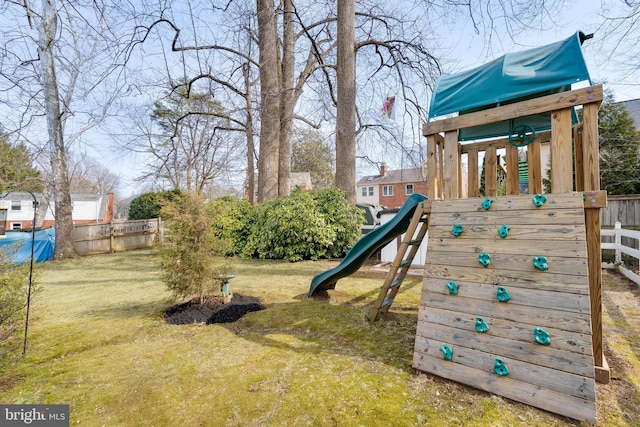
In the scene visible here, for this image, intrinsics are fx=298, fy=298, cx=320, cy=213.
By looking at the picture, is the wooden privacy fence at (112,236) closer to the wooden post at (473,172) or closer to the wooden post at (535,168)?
the wooden post at (473,172)

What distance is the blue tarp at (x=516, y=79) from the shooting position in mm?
2535

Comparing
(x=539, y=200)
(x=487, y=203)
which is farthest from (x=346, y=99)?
(x=539, y=200)

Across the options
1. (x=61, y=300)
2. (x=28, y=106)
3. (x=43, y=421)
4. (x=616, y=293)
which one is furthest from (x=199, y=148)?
(x=616, y=293)

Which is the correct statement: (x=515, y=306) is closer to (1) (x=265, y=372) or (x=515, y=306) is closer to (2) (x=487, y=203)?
(2) (x=487, y=203)

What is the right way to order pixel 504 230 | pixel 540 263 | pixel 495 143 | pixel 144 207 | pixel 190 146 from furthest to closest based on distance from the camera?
pixel 190 146 < pixel 144 207 < pixel 495 143 < pixel 504 230 < pixel 540 263

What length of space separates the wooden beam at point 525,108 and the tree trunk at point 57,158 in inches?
464

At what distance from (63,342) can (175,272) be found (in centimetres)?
130

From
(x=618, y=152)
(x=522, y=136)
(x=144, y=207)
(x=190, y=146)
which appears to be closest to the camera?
(x=522, y=136)

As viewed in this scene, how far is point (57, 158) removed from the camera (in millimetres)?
10023

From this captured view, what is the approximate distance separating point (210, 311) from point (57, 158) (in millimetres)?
9971

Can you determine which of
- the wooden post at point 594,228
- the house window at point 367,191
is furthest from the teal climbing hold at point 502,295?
the house window at point 367,191

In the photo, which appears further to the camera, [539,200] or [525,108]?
[525,108]

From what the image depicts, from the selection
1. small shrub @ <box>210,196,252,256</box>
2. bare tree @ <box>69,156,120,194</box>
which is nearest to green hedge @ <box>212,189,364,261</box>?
small shrub @ <box>210,196,252,256</box>

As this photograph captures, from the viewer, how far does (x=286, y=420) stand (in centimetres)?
189
